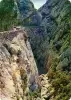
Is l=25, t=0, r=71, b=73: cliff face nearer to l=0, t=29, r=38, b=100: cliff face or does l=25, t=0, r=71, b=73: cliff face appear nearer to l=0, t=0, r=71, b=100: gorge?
l=0, t=0, r=71, b=100: gorge

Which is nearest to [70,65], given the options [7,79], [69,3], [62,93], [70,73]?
[70,73]

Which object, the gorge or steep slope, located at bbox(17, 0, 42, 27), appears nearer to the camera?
the gorge

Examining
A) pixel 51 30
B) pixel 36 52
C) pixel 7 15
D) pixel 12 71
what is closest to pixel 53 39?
pixel 36 52

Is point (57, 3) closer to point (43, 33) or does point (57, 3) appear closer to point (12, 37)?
point (43, 33)

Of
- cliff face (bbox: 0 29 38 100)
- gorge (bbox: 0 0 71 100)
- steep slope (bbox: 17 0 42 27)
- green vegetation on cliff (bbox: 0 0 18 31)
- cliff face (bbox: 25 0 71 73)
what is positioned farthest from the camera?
steep slope (bbox: 17 0 42 27)

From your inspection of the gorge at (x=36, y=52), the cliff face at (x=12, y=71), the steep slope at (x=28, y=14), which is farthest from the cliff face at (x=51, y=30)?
the cliff face at (x=12, y=71)

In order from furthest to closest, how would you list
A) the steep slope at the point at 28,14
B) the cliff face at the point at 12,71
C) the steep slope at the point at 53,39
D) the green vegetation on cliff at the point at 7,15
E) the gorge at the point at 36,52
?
1. the steep slope at the point at 28,14
2. the green vegetation on cliff at the point at 7,15
3. the steep slope at the point at 53,39
4. the gorge at the point at 36,52
5. the cliff face at the point at 12,71

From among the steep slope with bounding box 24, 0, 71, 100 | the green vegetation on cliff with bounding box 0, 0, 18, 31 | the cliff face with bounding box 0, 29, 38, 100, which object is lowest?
the steep slope with bounding box 24, 0, 71, 100

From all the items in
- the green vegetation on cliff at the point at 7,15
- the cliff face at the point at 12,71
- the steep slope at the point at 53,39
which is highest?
the green vegetation on cliff at the point at 7,15

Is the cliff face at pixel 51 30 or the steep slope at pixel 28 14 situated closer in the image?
the cliff face at pixel 51 30

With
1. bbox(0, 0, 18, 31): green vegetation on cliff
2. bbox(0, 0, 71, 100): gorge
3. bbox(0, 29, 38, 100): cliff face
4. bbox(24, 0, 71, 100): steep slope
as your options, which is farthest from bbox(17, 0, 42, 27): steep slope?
bbox(0, 29, 38, 100): cliff face

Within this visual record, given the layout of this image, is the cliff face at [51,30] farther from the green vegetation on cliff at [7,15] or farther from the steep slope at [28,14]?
the green vegetation on cliff at [7,15]
